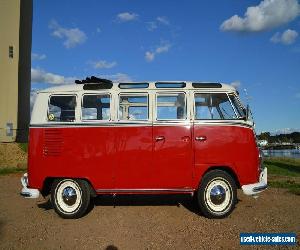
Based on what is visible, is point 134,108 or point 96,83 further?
point 96,83

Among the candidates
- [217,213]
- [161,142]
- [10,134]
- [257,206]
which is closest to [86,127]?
[161,142]

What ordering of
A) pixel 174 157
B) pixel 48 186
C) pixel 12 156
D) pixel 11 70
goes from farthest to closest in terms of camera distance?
pixel 11 70, pixel 12 156, pixel 48 186, pixel 174 157

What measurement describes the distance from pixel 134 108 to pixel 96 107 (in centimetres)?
91

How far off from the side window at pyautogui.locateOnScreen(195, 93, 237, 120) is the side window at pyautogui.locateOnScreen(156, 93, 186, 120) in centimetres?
35

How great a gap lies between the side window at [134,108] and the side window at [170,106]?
0.30 meters

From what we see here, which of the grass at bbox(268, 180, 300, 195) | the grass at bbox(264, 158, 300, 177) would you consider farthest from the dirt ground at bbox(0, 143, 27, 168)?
the grass at bbox(268, 180, 300, 195)

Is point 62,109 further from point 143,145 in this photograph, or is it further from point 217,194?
point 217,194

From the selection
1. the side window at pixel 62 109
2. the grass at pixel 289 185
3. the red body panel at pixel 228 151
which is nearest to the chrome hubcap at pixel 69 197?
the side window at pixel 62 109

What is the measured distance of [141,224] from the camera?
29.6ft

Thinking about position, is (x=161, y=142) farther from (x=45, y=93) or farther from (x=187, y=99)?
(x=45, y=93)

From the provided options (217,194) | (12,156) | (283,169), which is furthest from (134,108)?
(12,156)

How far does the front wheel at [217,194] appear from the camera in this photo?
9.55 metres

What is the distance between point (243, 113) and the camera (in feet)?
32.1

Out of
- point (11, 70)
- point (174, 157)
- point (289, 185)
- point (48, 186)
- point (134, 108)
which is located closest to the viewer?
point (174, 157)
